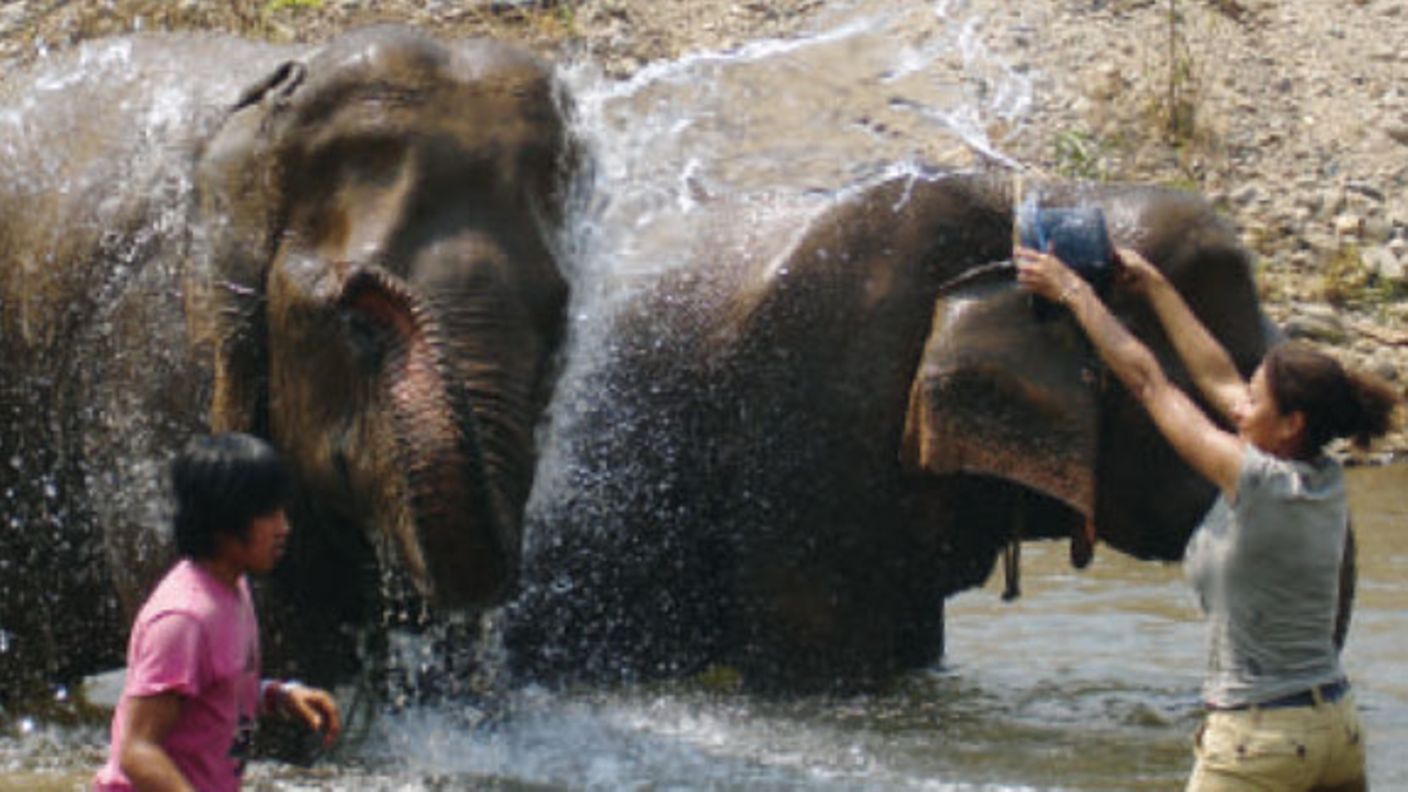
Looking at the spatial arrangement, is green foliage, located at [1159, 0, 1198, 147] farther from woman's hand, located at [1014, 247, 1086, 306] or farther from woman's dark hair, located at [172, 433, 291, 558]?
woman's dark hair, located at [172, 433, 291, 558]

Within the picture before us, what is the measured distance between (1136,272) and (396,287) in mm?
1762

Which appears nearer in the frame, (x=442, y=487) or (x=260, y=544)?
(x=260, y=544)

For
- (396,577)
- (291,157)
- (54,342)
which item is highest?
(291,157)

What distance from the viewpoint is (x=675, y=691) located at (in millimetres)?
10195

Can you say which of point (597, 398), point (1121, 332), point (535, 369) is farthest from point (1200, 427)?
point (597, 398)

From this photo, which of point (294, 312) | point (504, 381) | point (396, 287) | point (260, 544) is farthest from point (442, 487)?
point (260, 544)

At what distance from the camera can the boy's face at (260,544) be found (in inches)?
215

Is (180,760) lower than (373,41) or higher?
lower

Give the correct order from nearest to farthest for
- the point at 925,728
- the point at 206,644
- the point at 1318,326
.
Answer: the point at 206,644, the point at 925,728, the point at 1318,326

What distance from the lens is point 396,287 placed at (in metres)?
7.23

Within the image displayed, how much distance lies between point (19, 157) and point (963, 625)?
466 cm

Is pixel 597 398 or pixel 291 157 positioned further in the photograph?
pixel 597 398

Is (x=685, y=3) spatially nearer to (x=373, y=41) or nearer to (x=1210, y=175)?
(x=1210, y=175)

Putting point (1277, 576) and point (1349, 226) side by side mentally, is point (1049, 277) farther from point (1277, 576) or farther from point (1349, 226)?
point (1349, 226)
